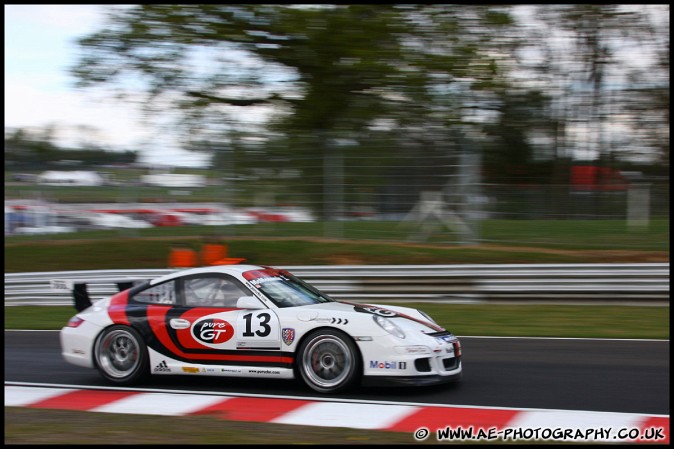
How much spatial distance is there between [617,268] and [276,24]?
26.9 ft

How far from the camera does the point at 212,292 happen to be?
7570 millimetres

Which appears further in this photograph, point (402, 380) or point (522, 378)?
point (522, 378)

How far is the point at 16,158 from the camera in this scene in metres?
18.4

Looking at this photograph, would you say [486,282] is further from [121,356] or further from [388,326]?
[121,356]

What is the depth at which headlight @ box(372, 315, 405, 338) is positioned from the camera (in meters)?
6.95

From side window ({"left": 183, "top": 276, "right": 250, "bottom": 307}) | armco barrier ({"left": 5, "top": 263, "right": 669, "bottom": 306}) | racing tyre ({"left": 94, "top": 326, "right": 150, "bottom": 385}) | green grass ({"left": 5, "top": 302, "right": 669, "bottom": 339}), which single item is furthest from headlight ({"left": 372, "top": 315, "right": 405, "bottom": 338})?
armco barrier ({"left": 5, "top": 263, "right": 669, "bottom": 306})

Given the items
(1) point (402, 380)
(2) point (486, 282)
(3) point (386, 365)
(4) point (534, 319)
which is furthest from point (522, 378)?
(2) point (486, 282)

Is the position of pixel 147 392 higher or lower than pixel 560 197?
lower

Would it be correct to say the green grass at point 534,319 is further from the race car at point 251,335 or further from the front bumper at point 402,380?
the front bumper at point 402,380

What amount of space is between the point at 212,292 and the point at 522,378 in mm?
2996

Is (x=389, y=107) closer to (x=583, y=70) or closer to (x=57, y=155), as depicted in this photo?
(x=583, y=70)

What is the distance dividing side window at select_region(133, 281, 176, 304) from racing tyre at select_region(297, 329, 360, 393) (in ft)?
4.74

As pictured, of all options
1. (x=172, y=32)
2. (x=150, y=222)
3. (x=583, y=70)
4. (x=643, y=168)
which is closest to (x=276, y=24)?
(x=172, y=32)

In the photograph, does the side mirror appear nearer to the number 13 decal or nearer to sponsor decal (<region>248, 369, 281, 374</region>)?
the number 13 decal
